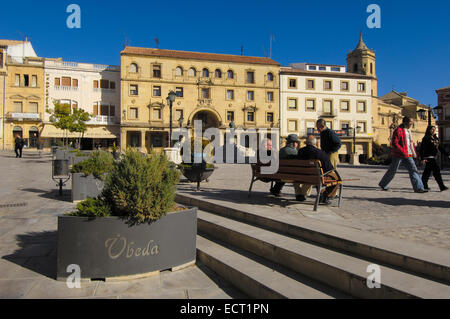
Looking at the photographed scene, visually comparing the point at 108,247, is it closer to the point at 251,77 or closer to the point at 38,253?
the point at 38,253

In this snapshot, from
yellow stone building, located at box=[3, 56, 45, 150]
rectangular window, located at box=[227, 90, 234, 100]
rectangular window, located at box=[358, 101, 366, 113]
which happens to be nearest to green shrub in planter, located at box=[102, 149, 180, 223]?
rectangular window, located at box=[227, 90, 234, 100]

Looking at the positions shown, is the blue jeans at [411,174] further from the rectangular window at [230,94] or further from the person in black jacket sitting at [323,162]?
the rectangular window at [230,94]

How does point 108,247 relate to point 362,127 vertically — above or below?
below

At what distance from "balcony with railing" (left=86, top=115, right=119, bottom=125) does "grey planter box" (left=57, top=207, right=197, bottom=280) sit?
3637cm

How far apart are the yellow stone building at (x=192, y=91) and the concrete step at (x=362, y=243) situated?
110 feet

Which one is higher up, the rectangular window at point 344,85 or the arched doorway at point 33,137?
the rectangular window at point 344,85

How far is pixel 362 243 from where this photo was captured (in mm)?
2922

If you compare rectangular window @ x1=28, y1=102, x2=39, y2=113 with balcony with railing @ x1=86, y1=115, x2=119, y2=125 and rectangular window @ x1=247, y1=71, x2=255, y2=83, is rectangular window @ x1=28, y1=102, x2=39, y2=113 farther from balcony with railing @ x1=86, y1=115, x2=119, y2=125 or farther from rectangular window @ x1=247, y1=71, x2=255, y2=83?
rectangular window @ x1=247, y1=71, x2=255, y2=83

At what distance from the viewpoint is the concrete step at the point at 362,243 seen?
8.17 ft

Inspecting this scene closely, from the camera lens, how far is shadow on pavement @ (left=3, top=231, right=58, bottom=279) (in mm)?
3314

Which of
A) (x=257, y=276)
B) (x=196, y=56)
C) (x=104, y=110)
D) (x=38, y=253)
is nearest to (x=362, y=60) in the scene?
(x=196, y=56)

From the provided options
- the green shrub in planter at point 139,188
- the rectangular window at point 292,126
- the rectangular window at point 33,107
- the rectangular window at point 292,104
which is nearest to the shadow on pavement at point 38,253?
the green shrub in planter at point 139,188

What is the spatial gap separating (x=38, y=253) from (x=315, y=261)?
11.0ft
